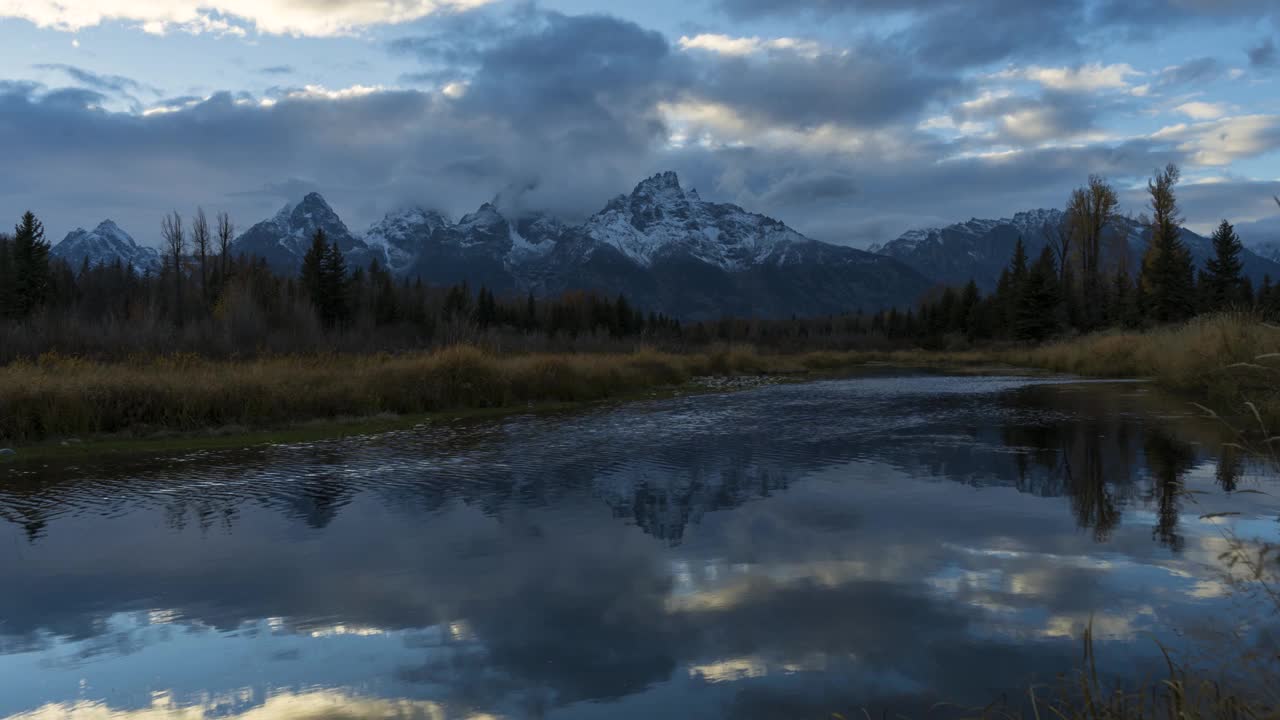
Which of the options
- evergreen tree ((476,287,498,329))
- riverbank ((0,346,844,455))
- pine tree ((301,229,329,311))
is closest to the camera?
riverbank ((0,346,844,455))

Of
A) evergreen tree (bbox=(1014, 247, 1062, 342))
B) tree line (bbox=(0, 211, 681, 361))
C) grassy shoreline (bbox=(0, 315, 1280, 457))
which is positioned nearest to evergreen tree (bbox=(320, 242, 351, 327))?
tree line (bbox=(0, 211, 681, 361))

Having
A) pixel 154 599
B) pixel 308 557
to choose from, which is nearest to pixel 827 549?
pixel 308 557

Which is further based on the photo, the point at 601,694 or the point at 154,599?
the point at 154,599

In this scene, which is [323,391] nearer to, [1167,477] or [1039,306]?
[1167,477]

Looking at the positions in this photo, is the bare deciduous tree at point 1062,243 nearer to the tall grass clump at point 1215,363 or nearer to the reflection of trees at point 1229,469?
the tall grass clump at point 1215,363

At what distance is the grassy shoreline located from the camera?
51.2 ft

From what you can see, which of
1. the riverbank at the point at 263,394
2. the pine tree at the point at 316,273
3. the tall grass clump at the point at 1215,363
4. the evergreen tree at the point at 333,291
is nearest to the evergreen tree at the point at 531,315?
the evergreen tree at the point at 333,291

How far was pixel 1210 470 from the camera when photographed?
36.2 feet

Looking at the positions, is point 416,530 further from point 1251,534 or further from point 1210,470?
point 1210,470

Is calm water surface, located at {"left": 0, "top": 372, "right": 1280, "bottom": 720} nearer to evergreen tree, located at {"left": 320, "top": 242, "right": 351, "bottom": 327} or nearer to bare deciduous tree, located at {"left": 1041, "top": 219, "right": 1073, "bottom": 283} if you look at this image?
bare deciduous tree, located at {"left": 1041, "top": 219, "right": 1073, "bottom": 283}

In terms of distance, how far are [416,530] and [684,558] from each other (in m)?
3.32

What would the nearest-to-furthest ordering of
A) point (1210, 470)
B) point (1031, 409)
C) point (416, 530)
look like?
point (416, 530) < point (1210, 470) < point (1031, 409)

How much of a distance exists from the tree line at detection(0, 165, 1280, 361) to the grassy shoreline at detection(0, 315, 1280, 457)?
9363 mm

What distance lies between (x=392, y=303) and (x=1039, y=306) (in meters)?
83.7
